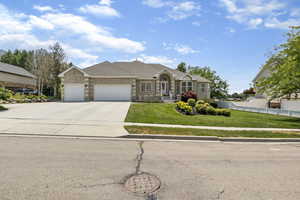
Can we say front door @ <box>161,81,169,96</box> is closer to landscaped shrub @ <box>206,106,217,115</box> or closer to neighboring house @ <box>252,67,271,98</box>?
landscaped shrub @ <box>206,106,217,115</box>

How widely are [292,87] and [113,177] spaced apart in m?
16.7

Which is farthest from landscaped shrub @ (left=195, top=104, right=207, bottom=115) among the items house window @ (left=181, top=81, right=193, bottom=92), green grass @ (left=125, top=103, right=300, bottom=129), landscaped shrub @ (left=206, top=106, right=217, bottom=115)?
house window @ (left=181, top=81, right=193, bottom=92)

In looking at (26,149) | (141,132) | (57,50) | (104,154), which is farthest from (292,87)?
(57,50)

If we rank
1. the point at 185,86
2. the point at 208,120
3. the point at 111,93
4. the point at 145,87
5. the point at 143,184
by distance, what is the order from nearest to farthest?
the point at 143,184 → the point at 208,120 → the point at 111,93 → the point at 145,87 → the point at 185,86

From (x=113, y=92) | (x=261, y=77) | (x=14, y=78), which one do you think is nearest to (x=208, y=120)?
(x=261, y=77)

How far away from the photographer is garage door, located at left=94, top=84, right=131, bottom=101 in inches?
983

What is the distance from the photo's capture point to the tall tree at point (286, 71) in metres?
13.6

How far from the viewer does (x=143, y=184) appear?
358 cm

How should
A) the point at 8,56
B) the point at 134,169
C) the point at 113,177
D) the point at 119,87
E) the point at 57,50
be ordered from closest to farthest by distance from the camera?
the point at 113,177, the point at 134,169, the point at 119,87, the point at 57,50, the point at 8,56

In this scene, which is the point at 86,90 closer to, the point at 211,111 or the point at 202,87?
the point at 211,111

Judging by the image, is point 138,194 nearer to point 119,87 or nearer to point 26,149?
point 26,149

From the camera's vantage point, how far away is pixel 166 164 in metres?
4.73

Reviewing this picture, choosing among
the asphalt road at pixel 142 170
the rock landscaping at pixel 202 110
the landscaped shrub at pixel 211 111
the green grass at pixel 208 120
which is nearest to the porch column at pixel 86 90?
the green grass at pixel 208 120

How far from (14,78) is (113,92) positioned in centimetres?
3418
